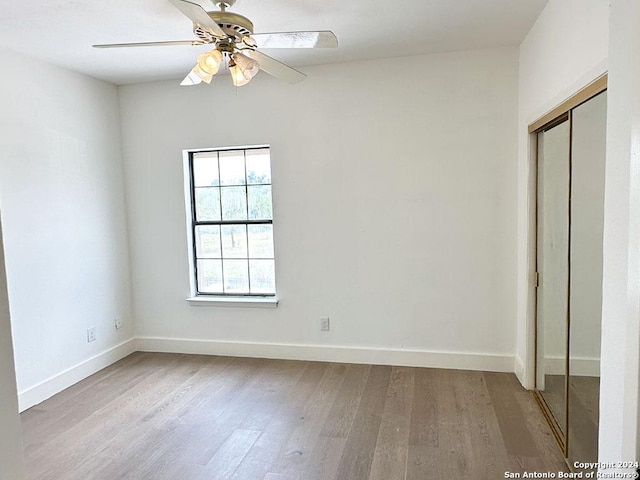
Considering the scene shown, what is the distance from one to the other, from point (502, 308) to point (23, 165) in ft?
13.3

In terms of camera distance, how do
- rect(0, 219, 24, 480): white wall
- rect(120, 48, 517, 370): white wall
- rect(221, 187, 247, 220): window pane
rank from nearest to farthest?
rect(0, 219, 24, 480): white wall < rect(120, 48, 517, 370): white wall < rect(221, 187, 247, 220): window pane

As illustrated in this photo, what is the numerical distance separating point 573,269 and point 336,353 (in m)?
2.26

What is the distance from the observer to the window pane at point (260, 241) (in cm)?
405

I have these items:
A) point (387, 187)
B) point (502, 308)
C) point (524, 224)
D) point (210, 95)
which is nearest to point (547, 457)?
point (502, 308)

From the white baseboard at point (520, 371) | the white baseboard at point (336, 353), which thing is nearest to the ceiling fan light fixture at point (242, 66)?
the white baseboard at point (336, 353)

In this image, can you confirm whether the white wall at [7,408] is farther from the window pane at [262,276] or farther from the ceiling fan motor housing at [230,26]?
the window pane at [262,276]

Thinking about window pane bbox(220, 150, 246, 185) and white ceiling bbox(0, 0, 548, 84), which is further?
window pane bbox(220, 150, 246, 185)

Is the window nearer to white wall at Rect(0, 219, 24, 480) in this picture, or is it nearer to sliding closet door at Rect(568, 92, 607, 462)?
sliding closet door at Rect(568, 92, 607, 462)

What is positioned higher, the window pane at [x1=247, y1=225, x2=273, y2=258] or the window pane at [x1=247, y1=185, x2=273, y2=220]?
the window pane at [x1=247, y1=185, x2=273, y2=220]

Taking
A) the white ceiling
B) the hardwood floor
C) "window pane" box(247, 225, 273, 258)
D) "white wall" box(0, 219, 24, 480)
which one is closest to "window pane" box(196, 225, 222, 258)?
"window pane" box(247, 225, 273, 258)

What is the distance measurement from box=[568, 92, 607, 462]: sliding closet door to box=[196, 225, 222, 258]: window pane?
123 inches

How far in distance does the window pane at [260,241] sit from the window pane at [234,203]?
0.17 metres

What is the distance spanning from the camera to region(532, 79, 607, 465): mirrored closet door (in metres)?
1.96

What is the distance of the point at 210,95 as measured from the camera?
3.96 meters
